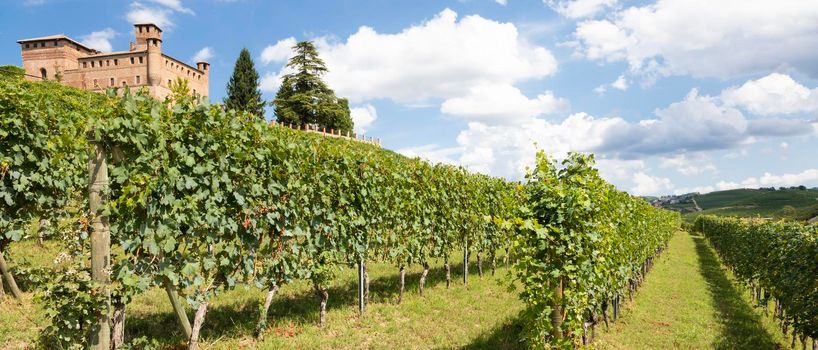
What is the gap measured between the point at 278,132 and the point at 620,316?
10.3m

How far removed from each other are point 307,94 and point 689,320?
4465 cm

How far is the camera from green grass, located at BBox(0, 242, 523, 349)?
6.71m

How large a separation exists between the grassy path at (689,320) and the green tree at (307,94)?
39.8 m

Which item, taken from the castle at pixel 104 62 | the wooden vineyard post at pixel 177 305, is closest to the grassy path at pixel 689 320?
the wooden vineyard post at pixel 177 305

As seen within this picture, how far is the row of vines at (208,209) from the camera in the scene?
472 cm

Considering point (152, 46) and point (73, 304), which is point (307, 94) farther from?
point (73, 304)

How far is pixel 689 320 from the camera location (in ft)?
38.6

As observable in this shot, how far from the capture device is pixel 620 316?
37.9ft

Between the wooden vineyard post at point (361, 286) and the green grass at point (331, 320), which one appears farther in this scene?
the wooden vineyard post at point (361, 286)

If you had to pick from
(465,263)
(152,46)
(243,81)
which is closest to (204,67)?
(152,46)

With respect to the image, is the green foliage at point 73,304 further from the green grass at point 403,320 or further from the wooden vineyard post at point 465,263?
the wooden vineyard post at point 465,263

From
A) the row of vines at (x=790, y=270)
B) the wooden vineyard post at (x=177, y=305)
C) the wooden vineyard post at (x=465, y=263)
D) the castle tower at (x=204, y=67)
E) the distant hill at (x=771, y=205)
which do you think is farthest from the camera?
the distant hill at (x=771, y=205)

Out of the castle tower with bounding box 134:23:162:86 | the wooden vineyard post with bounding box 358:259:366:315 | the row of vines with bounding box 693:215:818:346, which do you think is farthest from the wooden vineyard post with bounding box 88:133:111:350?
the castle tower with bounding box 134:23:162:86

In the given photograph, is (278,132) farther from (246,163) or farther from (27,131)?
(27,131)
